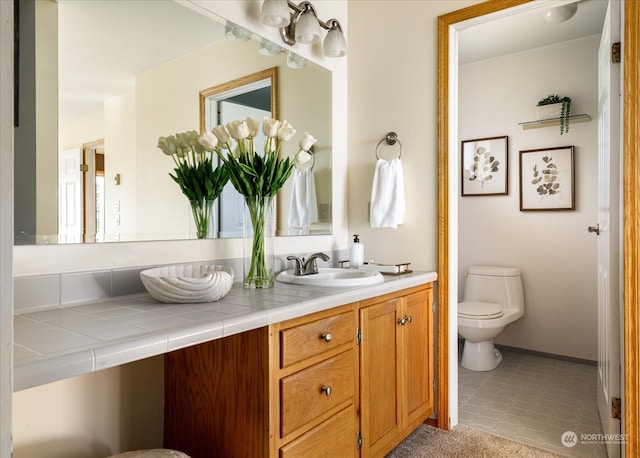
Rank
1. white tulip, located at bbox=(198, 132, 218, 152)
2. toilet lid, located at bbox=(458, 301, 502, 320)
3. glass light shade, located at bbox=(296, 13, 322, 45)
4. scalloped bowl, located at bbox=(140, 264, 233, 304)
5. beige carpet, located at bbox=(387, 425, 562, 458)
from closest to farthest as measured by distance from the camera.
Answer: scalloped bowl, located at bbox=(140, 264, 233, 304)
white tulip, located at bbox=(198, 132, 218, 152)
beige carpet, located at bbox=(387, 425, 562, 458)
glass light shade, located at bbox=(296, 13, 322, 45)
toilet lid, located at bbox=(458, 301, 502, 320)

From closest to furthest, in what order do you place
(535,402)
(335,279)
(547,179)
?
1. (335,279)
2. (535,402)
3. (547,179)

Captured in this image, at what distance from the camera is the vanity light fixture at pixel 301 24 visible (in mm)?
1761

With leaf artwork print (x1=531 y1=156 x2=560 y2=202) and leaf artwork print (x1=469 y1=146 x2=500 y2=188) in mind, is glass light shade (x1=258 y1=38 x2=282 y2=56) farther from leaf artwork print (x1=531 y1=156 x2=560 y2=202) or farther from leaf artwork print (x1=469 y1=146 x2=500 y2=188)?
leaf artwork print (x1=531 y1=156 x2=560 y2=202)

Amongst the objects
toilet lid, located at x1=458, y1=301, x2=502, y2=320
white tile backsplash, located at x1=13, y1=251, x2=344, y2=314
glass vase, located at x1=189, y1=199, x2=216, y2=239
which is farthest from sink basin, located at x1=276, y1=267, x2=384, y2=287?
toilet lid, located at x1=458, y1=301, x2=502, y2=320

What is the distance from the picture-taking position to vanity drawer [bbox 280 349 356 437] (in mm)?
1202

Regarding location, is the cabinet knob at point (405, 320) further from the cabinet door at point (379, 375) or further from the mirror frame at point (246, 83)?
the mirror frame at point (246, 83)

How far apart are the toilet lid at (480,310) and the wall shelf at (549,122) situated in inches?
54.6

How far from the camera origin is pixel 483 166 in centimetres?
339

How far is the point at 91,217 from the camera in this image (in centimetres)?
135

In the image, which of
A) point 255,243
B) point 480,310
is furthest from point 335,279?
point 480,310

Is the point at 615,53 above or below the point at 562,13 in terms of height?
below

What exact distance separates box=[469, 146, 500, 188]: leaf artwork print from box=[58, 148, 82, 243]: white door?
2.95 metres

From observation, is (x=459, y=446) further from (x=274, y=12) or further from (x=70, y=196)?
(x=274, y=12)

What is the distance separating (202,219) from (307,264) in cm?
49
